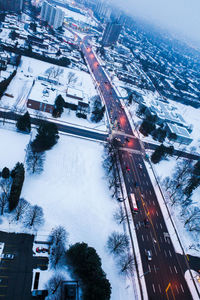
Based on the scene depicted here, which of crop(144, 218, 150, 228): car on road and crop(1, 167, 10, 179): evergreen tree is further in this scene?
crop(144, 218, 150, 228): car on road

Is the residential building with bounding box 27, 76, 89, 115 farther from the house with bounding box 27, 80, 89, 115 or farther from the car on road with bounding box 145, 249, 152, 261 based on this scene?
the car on road with bounding box 145, 249, 152, 261

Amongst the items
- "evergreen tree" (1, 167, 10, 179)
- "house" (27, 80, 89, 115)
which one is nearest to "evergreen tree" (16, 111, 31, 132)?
"house" (27, 80, 89, 115)

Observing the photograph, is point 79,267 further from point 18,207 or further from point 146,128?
point 146,128

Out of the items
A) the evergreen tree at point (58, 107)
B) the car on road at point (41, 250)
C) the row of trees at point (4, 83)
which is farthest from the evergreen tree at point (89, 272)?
the row of trees at point (4, 83)

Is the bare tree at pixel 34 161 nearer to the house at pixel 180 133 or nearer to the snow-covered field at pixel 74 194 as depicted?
the snow-covered field at pixel 74 194

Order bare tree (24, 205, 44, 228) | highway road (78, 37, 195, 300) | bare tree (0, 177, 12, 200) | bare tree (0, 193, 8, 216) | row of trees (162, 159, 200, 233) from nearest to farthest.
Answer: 1. bare tree (0, 193, 8, 216)
2. highway road (78, 37, 195, 300)
3. bare tree (24, 205, 44, 228)
4. bare tree (0, 177, 12, 200)
5. row of trees (162, 159, 200, 233)

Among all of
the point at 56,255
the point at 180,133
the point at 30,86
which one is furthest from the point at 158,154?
the point at 30,86

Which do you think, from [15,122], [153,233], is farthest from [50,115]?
[153,233]

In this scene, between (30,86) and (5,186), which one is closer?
(5,186)
